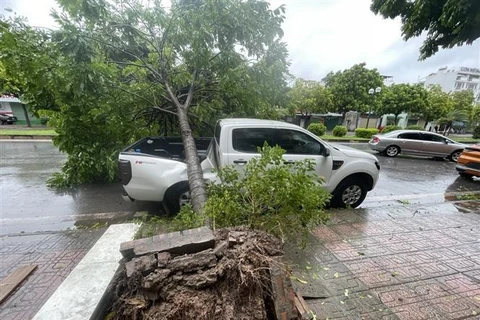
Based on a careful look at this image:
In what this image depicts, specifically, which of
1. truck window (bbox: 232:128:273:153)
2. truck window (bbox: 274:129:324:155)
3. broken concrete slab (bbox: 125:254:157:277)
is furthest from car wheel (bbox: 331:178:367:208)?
broken concrete slab (bbox: 125:254:157:277)

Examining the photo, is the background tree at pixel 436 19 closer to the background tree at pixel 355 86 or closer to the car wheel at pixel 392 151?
the car wheel at pixel 392 151

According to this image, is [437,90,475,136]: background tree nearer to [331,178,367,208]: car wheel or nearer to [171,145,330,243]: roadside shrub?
[331,178,367,208]: car wheel

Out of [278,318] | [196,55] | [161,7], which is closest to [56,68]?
[161,7]

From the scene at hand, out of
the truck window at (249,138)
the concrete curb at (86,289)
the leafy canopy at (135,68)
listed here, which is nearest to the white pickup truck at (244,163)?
the truck window at (249,138)

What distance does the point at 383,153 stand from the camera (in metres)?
11.1

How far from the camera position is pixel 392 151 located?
10852 mm

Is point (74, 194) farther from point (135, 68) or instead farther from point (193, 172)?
point (193, 172)

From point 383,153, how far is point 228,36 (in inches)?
399

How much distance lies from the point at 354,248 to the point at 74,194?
5.94 meters

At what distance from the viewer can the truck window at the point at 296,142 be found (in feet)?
13.4

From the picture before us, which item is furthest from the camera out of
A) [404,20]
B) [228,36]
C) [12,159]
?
[12,159]

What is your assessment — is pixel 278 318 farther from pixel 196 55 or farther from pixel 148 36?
pixel 148 36

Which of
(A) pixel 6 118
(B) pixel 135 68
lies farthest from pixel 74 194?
(A) pixel 6 118

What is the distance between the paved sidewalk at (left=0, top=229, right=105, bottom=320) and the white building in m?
70.5
